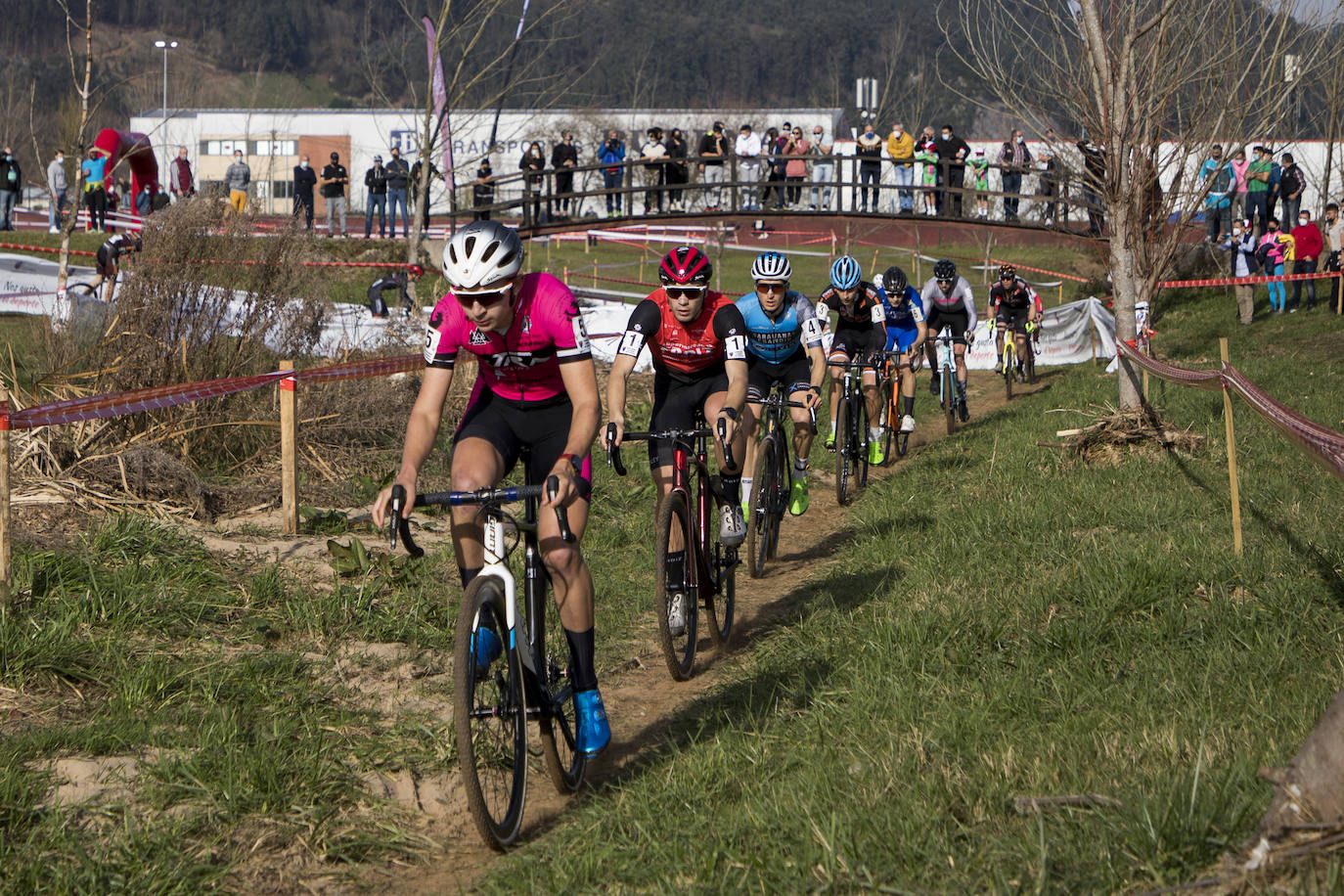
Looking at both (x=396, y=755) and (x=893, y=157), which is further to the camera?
(x=893, y=157)

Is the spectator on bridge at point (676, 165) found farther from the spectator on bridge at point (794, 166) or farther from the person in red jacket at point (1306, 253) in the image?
the person in red jacket at point (1306, 253)

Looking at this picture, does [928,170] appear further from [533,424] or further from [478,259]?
[478,259]

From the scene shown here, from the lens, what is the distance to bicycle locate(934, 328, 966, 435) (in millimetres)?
15492

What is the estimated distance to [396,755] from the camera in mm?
5723

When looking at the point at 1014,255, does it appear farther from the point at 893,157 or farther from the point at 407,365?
the point at 407,365

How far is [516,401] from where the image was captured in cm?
568

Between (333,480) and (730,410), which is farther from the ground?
(730,410)

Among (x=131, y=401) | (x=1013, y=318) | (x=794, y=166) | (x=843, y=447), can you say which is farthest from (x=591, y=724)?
(x=794, y=166)

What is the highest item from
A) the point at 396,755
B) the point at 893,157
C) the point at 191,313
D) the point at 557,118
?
the point at 557,118

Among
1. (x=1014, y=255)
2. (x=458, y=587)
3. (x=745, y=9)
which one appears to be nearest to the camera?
(x=458, y=587)

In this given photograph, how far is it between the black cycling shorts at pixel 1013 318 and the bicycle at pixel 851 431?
7340mm

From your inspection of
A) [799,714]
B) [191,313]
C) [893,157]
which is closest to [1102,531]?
[799,714]

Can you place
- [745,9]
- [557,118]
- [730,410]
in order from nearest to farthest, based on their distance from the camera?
1. [730,410]
2. [557,118]
3. [745,9]

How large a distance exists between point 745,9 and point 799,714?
206m
